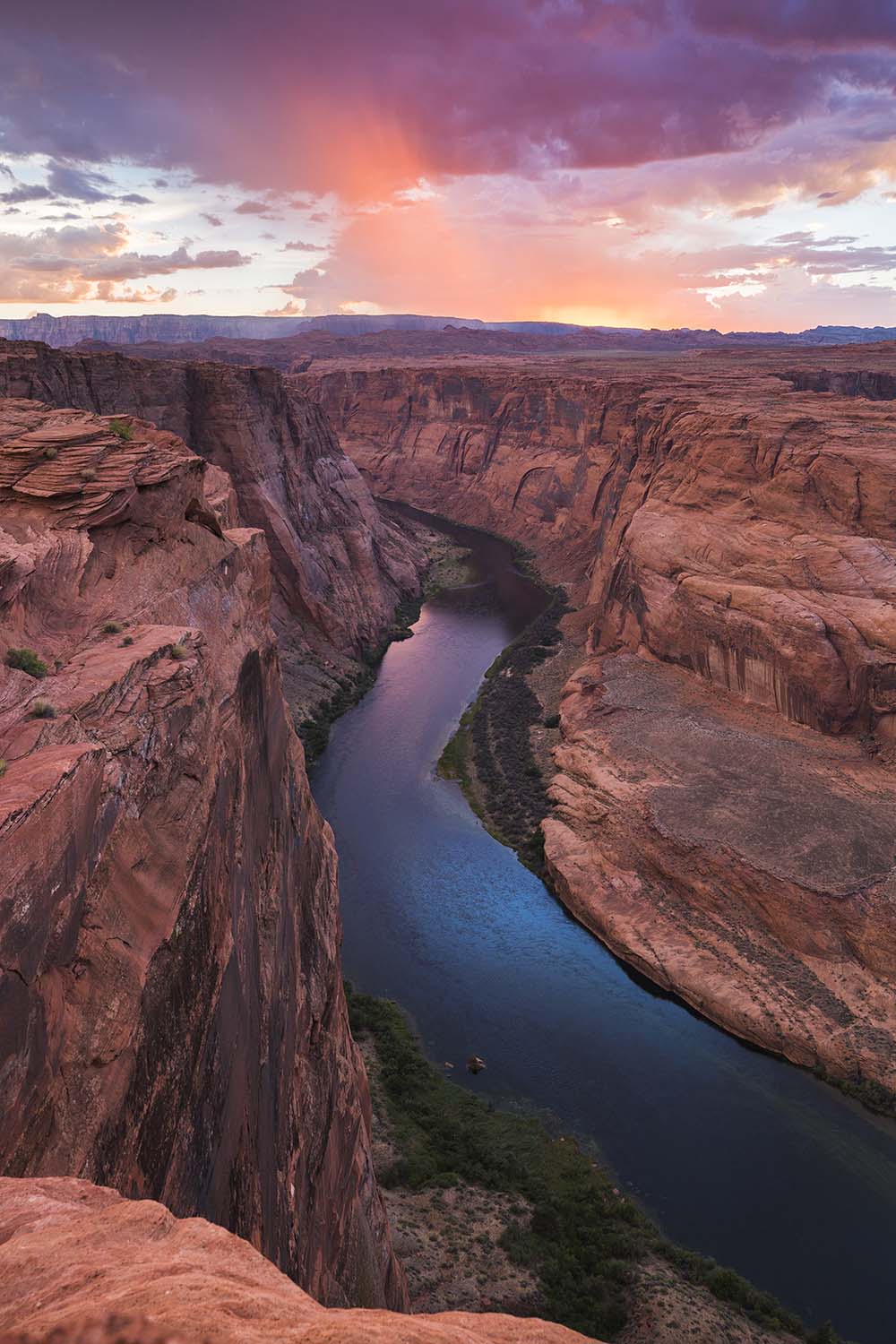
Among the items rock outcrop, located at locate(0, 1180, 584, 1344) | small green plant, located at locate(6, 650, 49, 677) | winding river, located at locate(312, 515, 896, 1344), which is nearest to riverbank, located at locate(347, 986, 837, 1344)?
winding river, located at locate(312, 515, 896, 1344)

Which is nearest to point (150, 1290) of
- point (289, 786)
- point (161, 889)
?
point (161, 889)

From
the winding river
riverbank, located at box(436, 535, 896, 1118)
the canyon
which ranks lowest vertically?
the winding river

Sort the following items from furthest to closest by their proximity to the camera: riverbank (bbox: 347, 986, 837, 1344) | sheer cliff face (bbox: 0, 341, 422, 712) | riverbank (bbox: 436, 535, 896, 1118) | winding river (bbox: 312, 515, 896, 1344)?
sheer cliff face (bbox: 0, 341, 422, 712)
riverbank (bbox: 436, 535, 896, 1118)
winding river (bbox: 312, 515, 896, 1344)
riverbank (bbox: 347, 986, 837, 1344)

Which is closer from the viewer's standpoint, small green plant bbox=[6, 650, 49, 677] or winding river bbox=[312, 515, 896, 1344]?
small green plant bbox=[6, 650, 49, 677]

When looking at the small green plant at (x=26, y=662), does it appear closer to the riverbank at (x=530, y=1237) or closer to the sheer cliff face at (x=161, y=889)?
the sheer cliff face at (x=161, y=889)

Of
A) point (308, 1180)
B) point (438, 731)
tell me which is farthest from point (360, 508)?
point (308, 1180)

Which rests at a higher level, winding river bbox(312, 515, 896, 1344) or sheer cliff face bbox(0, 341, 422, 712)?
sheer cliff face bbox(0, 341, 422, 712)

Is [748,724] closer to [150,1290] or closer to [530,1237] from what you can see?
[530,1237]

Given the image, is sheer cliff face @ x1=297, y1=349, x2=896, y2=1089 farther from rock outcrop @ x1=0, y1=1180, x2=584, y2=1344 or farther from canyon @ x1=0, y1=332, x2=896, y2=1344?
rock outcrop @ x1=0, y1=1180, x2=584, y2=1344
